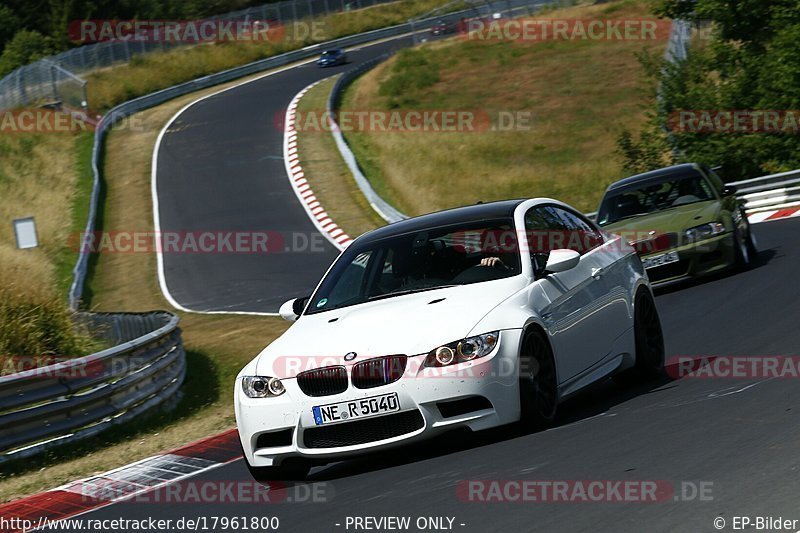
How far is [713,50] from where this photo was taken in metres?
33.8

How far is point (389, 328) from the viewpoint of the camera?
7.25 m

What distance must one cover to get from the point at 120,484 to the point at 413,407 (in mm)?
3013

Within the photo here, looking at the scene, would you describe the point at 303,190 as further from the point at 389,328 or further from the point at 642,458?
the point at 642,458

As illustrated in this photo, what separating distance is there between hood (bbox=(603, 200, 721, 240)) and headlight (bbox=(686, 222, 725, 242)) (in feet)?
0.17

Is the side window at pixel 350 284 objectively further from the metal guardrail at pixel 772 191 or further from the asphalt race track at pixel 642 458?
the metal guardrail at pixel 772 191

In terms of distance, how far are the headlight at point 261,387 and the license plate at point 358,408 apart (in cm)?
33

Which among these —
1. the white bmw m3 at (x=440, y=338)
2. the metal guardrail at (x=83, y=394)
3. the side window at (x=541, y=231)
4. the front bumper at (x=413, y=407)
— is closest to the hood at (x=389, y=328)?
the white bmw m3 at (x=440, y=338)

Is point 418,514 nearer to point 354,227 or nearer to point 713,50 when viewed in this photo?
point 354,227

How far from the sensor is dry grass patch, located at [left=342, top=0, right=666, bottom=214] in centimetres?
3591

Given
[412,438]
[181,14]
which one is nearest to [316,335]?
[412,438]

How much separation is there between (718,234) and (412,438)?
8.84 metres

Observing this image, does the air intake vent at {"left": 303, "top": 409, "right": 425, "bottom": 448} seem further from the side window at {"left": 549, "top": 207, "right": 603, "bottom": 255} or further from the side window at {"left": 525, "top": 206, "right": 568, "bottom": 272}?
the side window at {"left": 549, "top": 207, "right": 603, "bottom": 255}

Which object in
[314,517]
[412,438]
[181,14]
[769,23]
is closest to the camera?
[314,517]

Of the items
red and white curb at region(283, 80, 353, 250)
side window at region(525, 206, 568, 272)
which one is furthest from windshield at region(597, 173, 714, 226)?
side window at region(525, 206, 568, 272)
